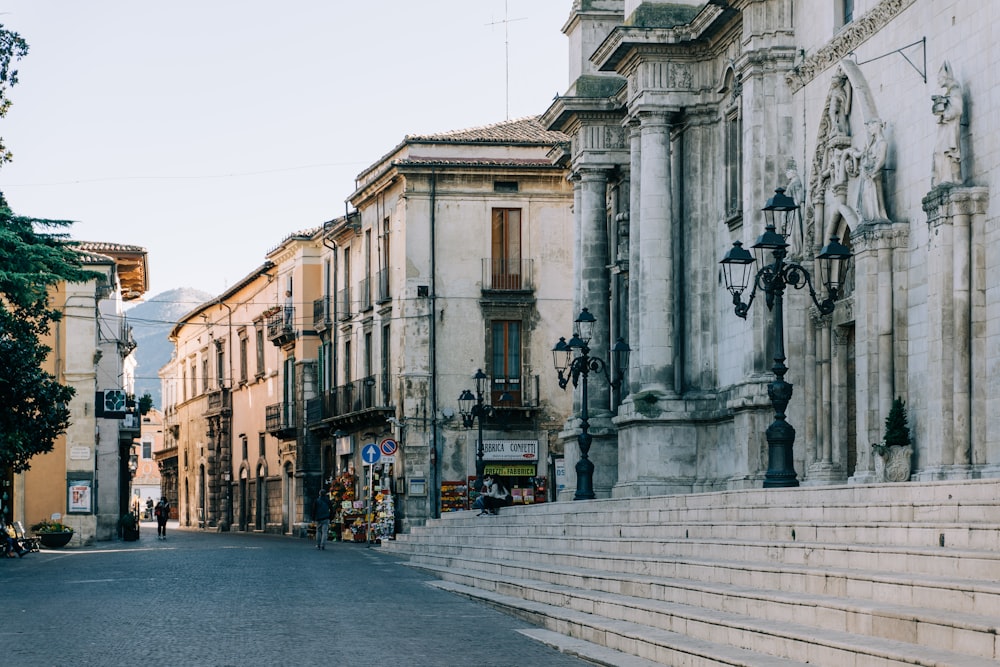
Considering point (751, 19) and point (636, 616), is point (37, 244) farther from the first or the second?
point (636, 616)

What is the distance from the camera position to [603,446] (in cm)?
3625

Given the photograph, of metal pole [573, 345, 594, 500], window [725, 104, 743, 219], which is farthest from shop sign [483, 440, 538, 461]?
window [725, 104, 743, 219]

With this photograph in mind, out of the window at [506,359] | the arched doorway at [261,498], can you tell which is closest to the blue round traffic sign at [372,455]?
the window at [506,359]

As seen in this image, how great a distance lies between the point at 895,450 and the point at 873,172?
377 centimetres

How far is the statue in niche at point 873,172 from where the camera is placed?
73.9 feet

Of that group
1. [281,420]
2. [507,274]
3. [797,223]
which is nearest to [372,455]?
[507,274]

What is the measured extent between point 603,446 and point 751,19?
39.5 ft

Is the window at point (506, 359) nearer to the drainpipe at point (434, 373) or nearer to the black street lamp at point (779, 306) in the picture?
the drainpipe at point (434, 373)

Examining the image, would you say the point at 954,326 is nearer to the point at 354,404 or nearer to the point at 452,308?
the point at 452,308

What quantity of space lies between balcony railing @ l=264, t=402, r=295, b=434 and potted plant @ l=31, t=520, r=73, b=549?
17111mm

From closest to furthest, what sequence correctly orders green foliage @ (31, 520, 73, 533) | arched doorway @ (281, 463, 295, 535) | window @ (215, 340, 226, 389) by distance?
green foliage @ (31, 520, 73, 533) → arched doorway @ (281, 463, 295, 535) → window @ (215, 340, 226, 389)

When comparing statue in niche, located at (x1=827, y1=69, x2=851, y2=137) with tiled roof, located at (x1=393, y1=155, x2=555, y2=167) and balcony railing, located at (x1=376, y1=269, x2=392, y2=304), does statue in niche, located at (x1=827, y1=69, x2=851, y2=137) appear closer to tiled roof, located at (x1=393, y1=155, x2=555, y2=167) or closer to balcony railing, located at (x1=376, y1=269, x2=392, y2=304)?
tiled roof, located at (x1=393, y1=155, x2=555, y2=167)

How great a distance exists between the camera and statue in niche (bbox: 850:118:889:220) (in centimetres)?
2252

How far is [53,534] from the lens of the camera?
47.8 metres
